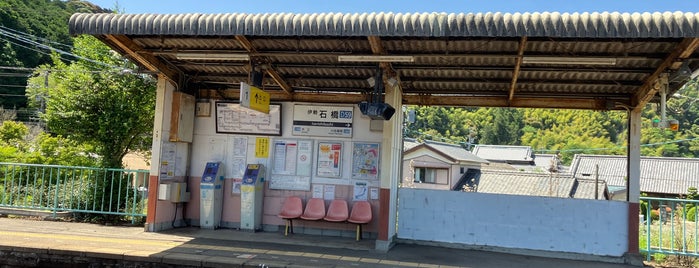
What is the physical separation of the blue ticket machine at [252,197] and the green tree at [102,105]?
3.21m

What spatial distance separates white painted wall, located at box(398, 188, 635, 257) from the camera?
753 centimetres

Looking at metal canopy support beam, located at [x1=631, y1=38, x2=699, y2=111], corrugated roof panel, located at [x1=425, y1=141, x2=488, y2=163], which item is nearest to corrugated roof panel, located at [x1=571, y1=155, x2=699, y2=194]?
corrugated roof panel, located at [x1=425, y1=141, x2=488, y2=163]

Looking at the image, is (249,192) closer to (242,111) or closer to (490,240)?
(242,111)

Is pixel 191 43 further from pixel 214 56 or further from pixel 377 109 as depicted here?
pixel 377 109

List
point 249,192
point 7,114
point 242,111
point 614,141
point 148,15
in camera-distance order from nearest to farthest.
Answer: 1. point 148,15
2. point 249,192
3. point 242,111
4. point 7,114
5. point 614,141

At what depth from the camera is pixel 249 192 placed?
28.1 feet

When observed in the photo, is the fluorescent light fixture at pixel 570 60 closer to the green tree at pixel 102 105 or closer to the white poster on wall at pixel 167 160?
the white poster on wall at pixel 167 160

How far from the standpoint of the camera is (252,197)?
8578mm

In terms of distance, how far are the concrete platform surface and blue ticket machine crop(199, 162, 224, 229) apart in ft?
0.94

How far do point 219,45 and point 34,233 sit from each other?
14.2 ft

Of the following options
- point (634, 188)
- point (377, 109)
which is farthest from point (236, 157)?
point (634, 188)

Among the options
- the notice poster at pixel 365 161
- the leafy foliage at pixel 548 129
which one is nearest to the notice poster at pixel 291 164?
the notice poster at pixel 365 161

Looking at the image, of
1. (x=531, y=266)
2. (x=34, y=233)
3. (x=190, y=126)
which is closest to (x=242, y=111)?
(x=190, y=126)

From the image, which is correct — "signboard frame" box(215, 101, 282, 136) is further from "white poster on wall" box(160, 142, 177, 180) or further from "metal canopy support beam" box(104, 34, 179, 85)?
"metal canopy support beam" box(104, 34, 179, 85)
